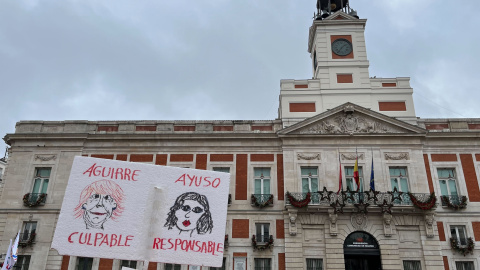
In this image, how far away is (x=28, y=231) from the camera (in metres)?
25.4

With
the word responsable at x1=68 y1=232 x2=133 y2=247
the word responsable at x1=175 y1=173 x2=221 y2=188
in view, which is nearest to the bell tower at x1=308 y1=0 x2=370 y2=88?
the word responsable at x1=175 y1=173 x2=221 y2=188

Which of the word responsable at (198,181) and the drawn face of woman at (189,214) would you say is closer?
the drawn face of woman at (189,214)

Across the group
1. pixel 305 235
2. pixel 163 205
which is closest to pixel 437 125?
pixel 305 235

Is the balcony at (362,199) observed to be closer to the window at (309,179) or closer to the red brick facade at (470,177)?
the window at (309,179)

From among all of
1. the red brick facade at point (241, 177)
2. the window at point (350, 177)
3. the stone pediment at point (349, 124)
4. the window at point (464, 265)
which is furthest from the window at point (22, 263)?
the window at point (464, 265)

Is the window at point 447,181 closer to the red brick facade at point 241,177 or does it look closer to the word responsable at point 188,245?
the red brick facade at point 241,177

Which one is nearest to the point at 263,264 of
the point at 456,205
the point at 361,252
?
the point at 361,252

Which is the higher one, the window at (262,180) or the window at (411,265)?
the window at (262,180)

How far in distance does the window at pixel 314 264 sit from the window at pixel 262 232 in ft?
9.20

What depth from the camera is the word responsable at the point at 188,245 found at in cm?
855

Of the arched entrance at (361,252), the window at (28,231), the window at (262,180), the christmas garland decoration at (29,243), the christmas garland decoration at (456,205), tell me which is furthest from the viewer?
the window at (262,180)

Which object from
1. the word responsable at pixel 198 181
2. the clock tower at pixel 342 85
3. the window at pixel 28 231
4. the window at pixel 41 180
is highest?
the clock tower at pixel 342 85

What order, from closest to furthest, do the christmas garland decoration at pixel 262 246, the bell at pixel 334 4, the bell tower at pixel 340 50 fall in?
the christmas garland decoration at pixel 262 246 → the bell tower at pixel 340 50 → the bell at pixel 334 4

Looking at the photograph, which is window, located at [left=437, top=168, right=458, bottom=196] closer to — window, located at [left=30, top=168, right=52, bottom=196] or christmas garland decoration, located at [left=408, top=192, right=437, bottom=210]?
christmas garland decoration, located at [left=408, top=192, right=437, bottom=210]
